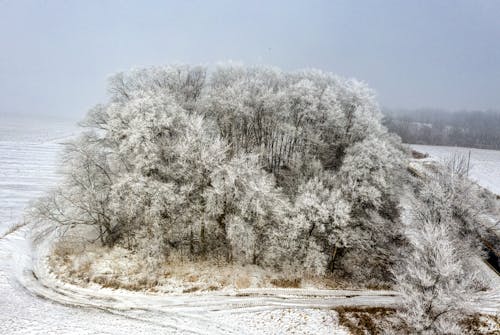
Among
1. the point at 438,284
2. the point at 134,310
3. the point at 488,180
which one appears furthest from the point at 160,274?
the point at 488,180

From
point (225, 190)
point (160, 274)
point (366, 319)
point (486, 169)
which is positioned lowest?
point (366, 319)

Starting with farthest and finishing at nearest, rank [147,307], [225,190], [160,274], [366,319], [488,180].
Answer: [488,180] < [160,274] < [225,190] < [366,319] < [147,307]

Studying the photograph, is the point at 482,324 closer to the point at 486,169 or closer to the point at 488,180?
the point at 488,180

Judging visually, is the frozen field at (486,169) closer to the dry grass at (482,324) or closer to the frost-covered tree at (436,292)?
the dry grass at (482,324)

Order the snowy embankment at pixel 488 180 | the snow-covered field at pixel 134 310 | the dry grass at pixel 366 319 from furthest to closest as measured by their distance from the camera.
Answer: the snowy embankment at pixel 488 180
the dry grass at pixel 366 319
the snow-covered field at pixel 134 310

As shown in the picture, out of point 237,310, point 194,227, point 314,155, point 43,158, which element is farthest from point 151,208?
point 43,158

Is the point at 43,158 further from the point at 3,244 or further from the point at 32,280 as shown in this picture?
the point at 32,280

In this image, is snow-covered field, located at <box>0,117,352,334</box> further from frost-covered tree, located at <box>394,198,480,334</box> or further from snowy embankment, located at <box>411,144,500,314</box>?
snowy embankment, located at <box>411,144,500,314</box>

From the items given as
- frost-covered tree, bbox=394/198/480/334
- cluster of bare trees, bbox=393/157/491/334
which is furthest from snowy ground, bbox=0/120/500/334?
frost-covered tree, bbox=394/198/480/334

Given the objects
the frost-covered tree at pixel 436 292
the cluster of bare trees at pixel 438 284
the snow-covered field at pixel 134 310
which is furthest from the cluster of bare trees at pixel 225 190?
the frost-covered tree at pixel 436 292

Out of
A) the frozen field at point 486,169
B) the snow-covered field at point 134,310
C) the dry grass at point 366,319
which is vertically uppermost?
the frozen field at point 486,169

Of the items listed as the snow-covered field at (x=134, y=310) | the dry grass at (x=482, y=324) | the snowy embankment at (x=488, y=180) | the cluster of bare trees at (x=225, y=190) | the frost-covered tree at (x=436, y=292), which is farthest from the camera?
the snowy embankment at (x=488, y=180)
